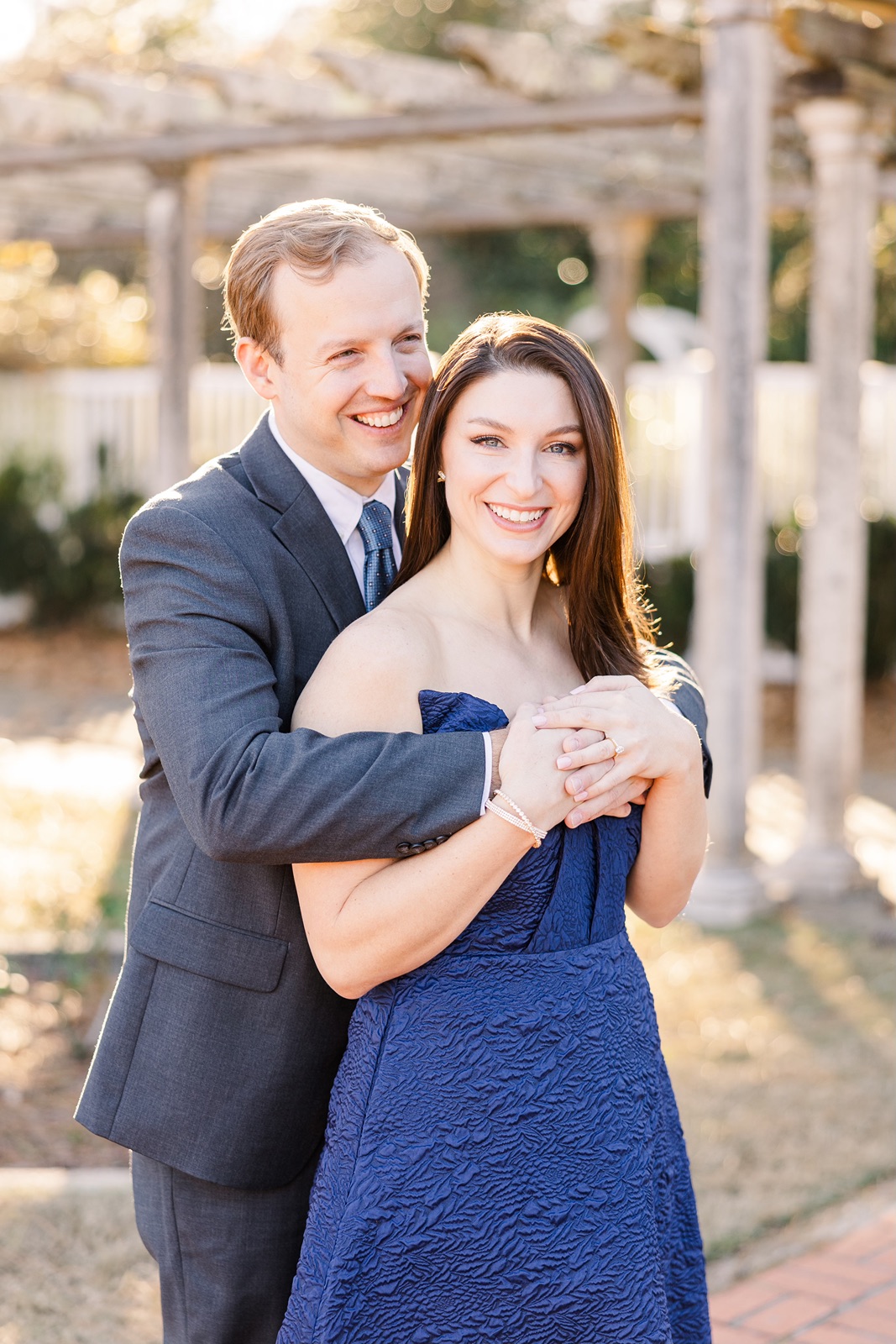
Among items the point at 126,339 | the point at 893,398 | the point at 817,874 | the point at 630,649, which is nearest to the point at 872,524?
the point at 893,398

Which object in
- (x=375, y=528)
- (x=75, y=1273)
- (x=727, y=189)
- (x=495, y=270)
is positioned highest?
(x=495, y=270)

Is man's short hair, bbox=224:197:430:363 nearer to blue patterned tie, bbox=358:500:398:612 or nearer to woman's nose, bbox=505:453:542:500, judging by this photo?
blue patterned tie, bbox=358:500:398:612

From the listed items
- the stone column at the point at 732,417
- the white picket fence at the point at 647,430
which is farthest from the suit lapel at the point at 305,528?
the white picket fence at the point at 647,430

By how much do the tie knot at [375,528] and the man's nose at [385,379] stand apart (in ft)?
0.58

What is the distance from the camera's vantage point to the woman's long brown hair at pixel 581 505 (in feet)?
6.90

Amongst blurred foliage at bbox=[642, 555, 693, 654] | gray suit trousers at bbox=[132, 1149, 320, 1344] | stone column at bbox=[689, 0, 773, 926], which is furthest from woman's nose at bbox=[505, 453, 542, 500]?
blurred foliage at bbox=[642, 555, 693, 654]

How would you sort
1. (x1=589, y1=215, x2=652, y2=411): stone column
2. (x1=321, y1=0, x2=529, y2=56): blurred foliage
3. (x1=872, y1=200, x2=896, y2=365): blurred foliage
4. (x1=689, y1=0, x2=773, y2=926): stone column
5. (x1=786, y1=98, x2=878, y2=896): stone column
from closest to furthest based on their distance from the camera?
(x1=689, y1=0, x2=773, y2=926): stone column → (x1=786, y1=98, x2=878, y2=896): stone column → (x1=589, y1=215, x2=652, y2=411): stone column → (x1=872, y1=200, x2=896, y2=365): blurred foliage → (x1=321, y1=0, x2=529, y2=56): blurred foliage

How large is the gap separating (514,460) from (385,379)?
23 cm

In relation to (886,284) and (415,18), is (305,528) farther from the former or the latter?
(415,18)

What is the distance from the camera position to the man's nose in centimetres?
218

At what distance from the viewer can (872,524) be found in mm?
10289

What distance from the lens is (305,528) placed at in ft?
7.26

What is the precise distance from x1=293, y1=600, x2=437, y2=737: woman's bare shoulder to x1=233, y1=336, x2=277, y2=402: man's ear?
1.38 feet

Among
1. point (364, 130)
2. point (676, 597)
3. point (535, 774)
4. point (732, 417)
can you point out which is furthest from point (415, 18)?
point (535, 774)
